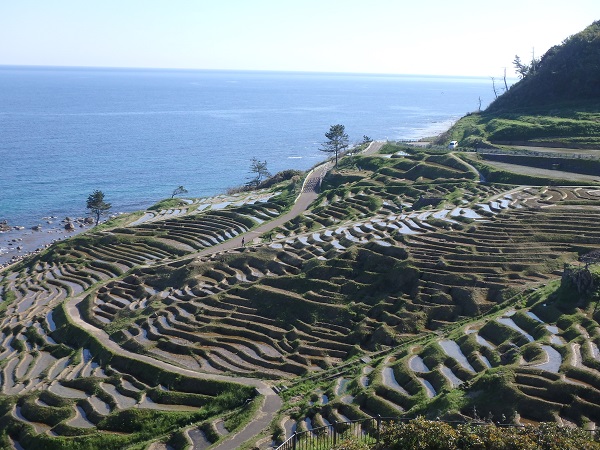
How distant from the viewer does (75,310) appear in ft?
158

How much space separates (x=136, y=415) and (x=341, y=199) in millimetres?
39633

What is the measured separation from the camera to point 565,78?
319 ft

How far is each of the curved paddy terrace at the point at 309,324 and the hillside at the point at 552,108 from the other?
2053 centimetres

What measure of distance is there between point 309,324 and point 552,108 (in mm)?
65260

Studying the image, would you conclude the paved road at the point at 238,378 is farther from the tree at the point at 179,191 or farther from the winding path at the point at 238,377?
the tree at the point at 179,191

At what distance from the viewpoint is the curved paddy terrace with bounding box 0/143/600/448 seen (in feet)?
97.1

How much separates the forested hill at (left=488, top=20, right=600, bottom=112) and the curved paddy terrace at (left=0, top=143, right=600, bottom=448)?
40144 mm

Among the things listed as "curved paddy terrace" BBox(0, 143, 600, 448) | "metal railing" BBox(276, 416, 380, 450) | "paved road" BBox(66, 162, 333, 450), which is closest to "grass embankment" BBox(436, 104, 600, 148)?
"curved paddy terrace" BBox(0, 143, 600, 448)

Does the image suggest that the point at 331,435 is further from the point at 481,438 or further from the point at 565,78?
the point at 565,78

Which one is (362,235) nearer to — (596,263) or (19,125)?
(596,263)

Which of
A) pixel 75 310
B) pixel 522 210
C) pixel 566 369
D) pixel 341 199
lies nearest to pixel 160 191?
pixel 341 199

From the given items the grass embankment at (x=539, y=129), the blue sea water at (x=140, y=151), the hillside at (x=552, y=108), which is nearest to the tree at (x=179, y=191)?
the blue sea water at (x=140, y=151)

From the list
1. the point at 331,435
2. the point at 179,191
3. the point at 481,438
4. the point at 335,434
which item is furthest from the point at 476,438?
the point at 179,191

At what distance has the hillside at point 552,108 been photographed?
79562 millimetres
